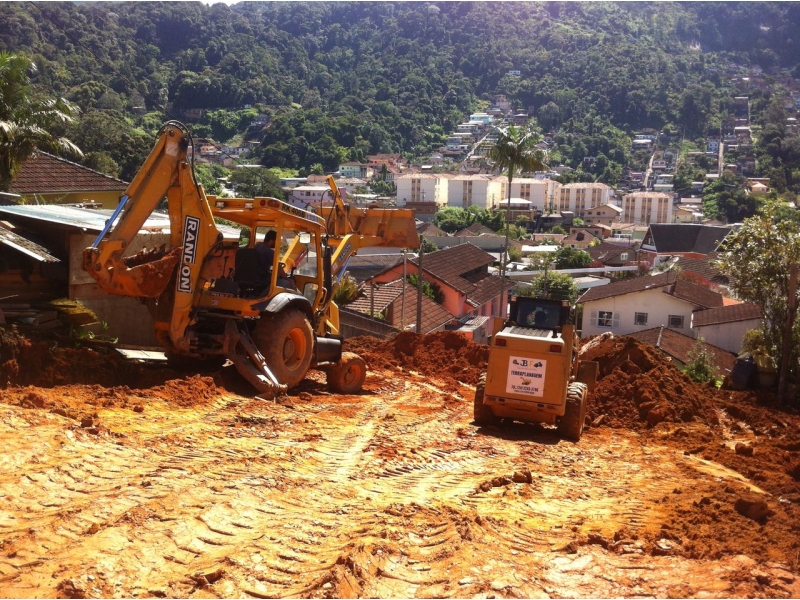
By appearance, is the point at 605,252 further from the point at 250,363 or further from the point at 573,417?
the point at 250,363

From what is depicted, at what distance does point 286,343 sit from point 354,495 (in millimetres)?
5242

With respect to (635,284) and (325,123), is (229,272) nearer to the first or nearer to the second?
(635,284)

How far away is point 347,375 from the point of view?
1451 cm

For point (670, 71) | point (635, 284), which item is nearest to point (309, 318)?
point (635, 284)

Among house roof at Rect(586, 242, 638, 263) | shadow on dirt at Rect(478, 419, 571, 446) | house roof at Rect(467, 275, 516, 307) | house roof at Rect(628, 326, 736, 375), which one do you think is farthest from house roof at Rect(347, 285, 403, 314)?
house roof at Rect(586, 242, 638, 263)

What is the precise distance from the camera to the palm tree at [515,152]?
3609 cm

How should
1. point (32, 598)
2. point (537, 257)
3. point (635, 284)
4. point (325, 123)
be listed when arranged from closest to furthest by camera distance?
point (32, 598) < point (635, 284) < point (537, 257) < point (325, 123)

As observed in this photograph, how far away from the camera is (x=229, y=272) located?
13258 millimetres

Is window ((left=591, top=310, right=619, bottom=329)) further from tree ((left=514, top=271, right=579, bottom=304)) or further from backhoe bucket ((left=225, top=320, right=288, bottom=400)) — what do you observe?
backhoe bucket ((left=225, top=320, right=288, bottom=400))

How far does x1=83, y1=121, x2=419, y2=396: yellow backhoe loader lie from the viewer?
1191 cm

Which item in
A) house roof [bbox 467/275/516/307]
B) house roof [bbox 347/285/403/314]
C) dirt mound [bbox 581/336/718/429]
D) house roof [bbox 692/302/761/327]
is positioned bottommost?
house roof [bbox 467/275/516/307]

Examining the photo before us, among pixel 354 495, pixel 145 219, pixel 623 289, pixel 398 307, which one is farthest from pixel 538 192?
pixel 354 495

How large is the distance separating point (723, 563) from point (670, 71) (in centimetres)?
20714

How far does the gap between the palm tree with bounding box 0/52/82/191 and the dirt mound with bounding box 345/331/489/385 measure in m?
10.8
